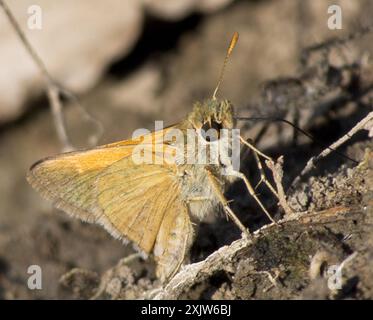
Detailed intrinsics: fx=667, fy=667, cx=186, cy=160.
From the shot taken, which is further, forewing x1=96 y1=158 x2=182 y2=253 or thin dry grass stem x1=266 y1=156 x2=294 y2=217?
forewing x1=96 y1=158 x2=182 y2=253

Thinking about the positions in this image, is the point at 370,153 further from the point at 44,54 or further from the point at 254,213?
the point at 44,54

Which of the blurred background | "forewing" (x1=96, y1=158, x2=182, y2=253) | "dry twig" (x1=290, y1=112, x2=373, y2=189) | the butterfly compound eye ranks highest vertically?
the blurred background

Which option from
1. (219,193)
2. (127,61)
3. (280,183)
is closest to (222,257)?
(219,193)

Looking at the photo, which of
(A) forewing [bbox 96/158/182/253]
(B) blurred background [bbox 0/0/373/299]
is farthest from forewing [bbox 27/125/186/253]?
(B) blurred background [bbox 0/0/373/299]

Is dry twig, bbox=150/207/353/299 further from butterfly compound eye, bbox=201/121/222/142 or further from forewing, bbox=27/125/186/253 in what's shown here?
butterfly compound eye, bbox=201/121/222/142

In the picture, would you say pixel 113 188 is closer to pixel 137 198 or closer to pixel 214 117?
pixel 137 198
